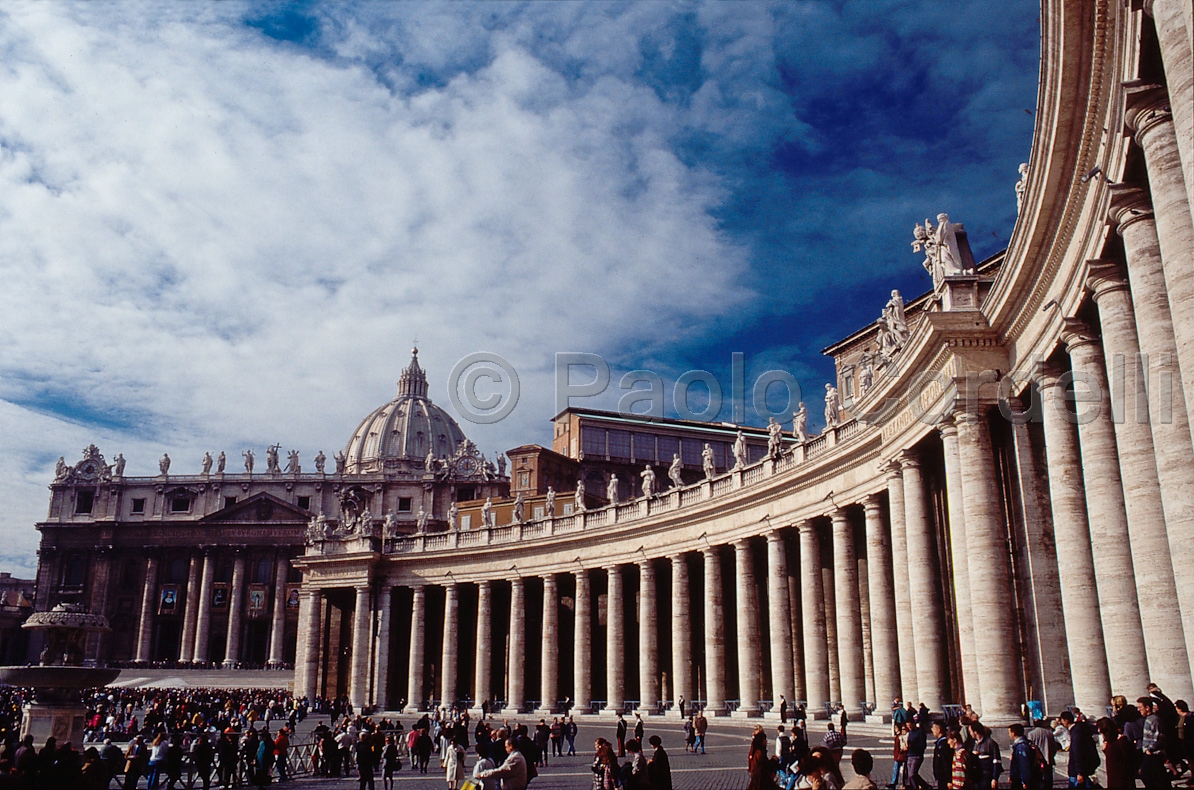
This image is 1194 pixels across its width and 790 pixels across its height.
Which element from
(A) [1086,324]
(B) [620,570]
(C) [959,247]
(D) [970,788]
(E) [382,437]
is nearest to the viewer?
(D) [970,788]

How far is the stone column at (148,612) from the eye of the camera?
12406cm

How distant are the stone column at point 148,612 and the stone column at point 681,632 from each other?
97.9m

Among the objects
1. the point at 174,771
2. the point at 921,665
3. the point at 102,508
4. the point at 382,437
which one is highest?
the point at 382,437

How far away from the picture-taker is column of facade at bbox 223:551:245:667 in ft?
397

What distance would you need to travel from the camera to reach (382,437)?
163000 millimetres

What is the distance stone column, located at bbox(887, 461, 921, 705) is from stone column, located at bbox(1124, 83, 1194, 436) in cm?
1735

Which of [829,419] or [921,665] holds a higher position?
[829,419]

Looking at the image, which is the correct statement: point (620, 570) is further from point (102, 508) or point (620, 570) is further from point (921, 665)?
point (102, 508)

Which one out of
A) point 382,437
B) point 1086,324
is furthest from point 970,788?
point 382,437

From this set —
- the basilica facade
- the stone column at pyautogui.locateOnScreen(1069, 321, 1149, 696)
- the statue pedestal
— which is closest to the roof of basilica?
the basilica facade

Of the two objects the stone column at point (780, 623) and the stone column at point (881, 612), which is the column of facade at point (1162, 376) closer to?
the stone column at point (881, 612)

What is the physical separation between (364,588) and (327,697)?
8557mm

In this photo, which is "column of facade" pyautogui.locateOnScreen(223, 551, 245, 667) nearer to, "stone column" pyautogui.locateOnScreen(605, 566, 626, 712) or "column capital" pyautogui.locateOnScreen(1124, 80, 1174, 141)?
"stone column" pyautogui.locateOnScreen(605, 566, 626, 712)

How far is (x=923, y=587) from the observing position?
2914 cm
